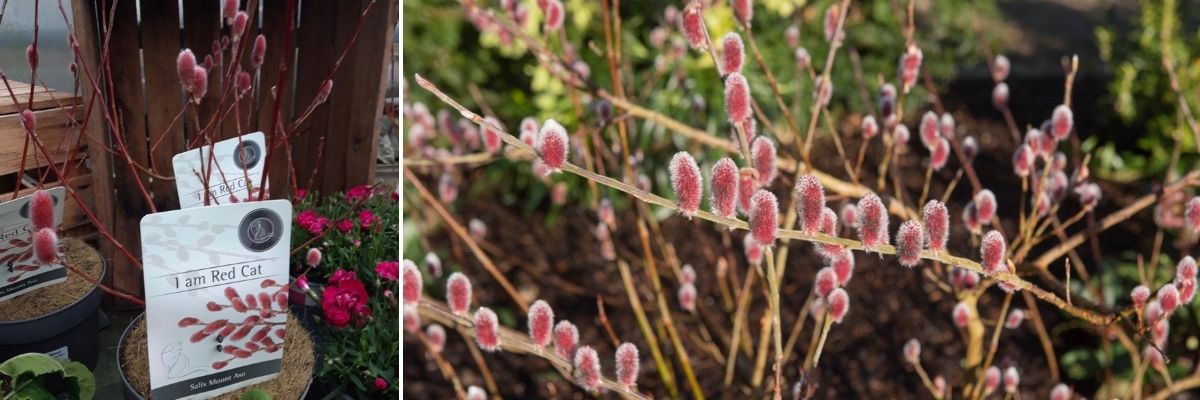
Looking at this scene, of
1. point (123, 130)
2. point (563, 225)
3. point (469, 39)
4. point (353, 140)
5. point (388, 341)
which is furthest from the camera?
point (469, 39)

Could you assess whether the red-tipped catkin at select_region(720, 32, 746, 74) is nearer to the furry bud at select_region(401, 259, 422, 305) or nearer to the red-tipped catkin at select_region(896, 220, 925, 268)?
the red-tipped catkin at select_region(896, 220, 925, 268)

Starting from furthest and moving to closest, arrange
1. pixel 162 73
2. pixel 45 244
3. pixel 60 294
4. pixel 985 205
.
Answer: pixel 162 73
pixel 60 294
pixel 45 244
pixel 985 205

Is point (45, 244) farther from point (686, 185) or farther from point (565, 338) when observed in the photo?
point (686, 185)

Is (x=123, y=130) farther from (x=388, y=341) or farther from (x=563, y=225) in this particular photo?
(x=563, y=225)

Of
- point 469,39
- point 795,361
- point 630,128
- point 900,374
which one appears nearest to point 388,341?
point 630,128

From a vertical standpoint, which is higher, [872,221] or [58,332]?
[872,221]

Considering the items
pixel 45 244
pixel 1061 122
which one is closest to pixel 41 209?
pixel 45 244
